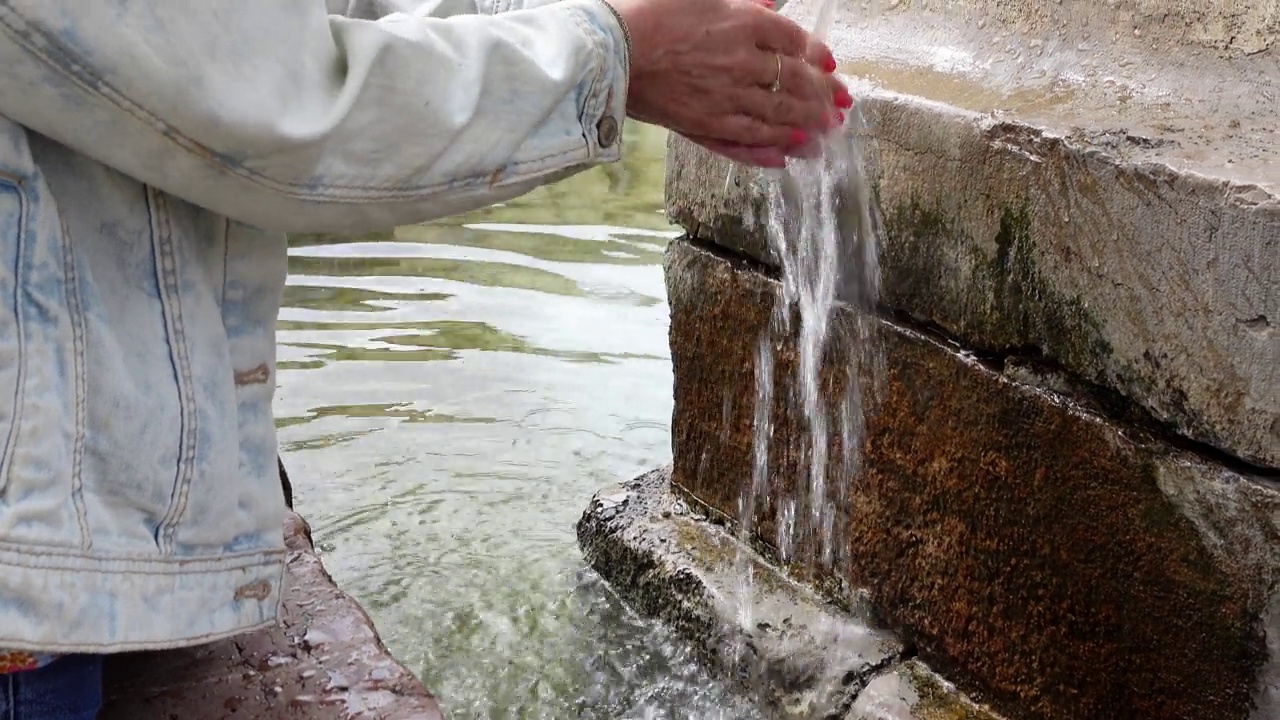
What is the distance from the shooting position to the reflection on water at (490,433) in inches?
120

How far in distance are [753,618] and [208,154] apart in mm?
1848

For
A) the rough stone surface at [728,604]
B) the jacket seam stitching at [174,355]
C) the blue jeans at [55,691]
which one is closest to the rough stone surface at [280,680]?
the blue jeans at [55,691]

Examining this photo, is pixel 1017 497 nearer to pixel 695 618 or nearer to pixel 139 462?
pixel 695 618

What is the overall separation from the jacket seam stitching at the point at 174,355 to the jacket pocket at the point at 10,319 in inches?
6.1

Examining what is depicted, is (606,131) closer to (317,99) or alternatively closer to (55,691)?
(317,99)

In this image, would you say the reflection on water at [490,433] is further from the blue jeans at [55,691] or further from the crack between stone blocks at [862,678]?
the blue jeans at [55,691]

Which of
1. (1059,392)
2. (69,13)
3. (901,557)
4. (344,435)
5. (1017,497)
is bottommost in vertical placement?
(344,435)

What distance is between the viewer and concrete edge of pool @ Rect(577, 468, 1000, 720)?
8.37 feet

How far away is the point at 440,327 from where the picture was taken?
5289mm

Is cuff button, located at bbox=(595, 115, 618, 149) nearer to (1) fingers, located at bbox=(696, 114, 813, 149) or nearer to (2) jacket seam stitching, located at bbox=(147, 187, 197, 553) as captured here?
(1) fingers, located at bbox=(696, 114, 813, 149)

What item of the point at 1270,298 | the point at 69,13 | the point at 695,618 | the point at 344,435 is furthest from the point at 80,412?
the point at 344,435

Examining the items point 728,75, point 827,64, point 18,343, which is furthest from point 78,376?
point 827,64

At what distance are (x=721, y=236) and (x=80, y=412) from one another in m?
1.76

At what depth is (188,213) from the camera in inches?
55.5
